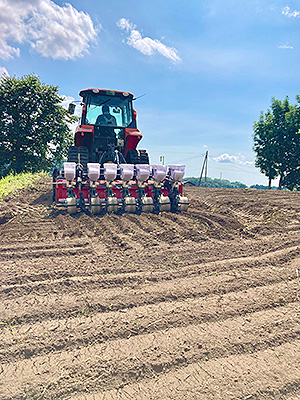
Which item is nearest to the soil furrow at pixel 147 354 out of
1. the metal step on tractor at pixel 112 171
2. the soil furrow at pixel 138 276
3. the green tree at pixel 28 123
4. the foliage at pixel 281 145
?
the soil furrow at pixel 138 276

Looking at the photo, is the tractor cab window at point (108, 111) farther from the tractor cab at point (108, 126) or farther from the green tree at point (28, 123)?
the green tree at point (28, 123)

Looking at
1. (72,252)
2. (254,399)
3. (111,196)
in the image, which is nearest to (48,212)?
(111,196)

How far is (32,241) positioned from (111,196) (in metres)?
2.63

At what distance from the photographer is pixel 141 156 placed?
8.76m

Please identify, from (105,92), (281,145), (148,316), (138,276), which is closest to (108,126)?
(105,92)

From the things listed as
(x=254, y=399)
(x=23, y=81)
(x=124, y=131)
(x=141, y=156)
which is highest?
(x=23, y=81)

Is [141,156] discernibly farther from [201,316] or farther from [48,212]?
[201,316]

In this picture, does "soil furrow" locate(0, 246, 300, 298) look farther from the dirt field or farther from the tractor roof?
the tractor roof

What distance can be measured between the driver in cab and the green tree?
35.7ft

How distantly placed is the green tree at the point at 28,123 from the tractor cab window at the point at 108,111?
10.8 meters

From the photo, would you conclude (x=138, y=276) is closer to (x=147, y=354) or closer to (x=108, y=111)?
(x=147, y=354)

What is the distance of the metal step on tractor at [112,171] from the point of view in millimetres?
6984

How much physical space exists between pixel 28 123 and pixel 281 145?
61.1 feet

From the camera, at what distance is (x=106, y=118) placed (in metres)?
8.76
